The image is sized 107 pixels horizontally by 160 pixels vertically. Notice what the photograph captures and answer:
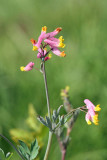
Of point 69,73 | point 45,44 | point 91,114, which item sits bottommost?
point 91,114

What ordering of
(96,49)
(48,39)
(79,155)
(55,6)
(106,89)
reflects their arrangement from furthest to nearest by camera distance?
(55,6) < (96,49) < (106,89) < (79,155) < (48,39)

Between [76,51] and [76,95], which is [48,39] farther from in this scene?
[76,51]

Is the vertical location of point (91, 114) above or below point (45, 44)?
below

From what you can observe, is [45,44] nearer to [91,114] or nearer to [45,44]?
[45,44]

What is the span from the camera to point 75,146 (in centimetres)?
166

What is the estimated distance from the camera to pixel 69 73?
219cm

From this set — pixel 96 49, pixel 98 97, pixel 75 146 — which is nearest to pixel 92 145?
pixel 75 146

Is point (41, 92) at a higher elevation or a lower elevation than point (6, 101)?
higher

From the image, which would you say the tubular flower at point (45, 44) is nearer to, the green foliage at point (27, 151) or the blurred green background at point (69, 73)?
the green foliage at point (27, 151)

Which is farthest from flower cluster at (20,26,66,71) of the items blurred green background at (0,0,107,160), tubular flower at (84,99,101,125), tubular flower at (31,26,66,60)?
blurred green background at (0,0,107,160)

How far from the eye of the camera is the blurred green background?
170 centimetres

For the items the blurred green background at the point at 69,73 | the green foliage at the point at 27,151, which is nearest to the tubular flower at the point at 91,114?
the green foliage at the point at 27,151

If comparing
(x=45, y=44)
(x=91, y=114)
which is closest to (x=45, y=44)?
(x=45, y=44)

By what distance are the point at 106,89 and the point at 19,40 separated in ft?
4.31
